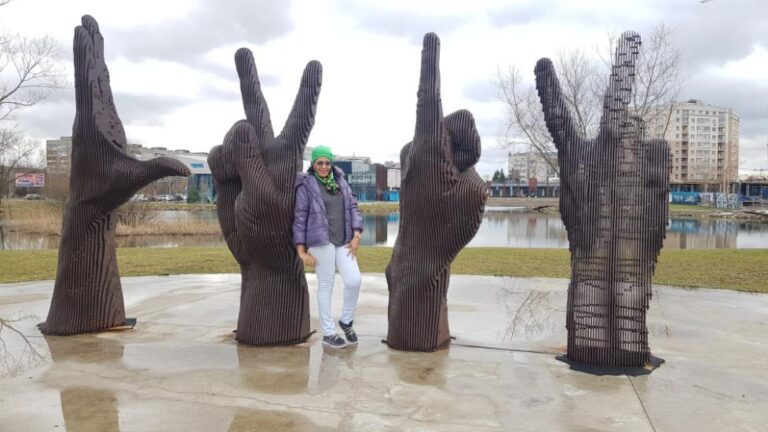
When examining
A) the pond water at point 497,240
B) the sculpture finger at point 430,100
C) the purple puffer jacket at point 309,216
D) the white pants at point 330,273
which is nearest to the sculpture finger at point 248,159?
the purple puffer jacket at point 309,216

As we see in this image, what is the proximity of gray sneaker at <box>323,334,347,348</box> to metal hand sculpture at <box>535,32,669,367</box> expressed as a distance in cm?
225

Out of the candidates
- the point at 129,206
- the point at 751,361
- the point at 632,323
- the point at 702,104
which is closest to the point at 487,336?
the point at 632,323

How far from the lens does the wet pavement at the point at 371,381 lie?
13.0 ft

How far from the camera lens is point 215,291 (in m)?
9.32

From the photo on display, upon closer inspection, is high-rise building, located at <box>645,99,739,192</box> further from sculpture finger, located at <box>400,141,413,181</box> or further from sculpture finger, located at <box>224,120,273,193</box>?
Answer: sculpture finger, located at <box>224,120,273,193</box>

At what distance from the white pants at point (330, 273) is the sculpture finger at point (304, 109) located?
1.20 m

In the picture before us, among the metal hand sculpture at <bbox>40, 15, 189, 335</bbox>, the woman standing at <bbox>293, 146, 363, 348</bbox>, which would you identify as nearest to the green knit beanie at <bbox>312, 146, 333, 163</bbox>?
the woman standing at <bbox>293, 146, 363, 348</bbox>

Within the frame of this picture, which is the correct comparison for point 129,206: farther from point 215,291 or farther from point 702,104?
point 702,104

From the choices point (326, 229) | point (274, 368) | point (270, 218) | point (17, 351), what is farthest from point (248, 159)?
point (17, 351)

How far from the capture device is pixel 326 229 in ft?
18.3

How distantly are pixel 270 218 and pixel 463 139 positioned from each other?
2.14 m

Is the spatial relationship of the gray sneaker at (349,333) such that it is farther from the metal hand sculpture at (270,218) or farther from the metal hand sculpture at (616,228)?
the metal hand sculpture at (616,228)

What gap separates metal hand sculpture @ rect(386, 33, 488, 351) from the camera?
5645 millimetres

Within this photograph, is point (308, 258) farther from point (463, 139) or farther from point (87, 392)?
point (87, 392)
